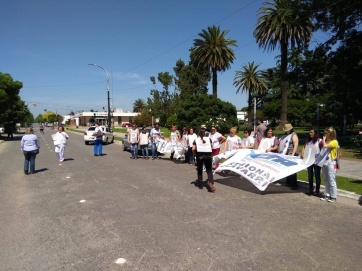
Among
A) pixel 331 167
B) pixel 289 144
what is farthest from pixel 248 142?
pixel 331 167

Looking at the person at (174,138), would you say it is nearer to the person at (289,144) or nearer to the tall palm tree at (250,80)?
the person at (289,144)

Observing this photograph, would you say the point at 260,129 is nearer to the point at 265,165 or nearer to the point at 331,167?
the point at 265,165

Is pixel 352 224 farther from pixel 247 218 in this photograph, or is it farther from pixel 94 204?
pixel 94 204

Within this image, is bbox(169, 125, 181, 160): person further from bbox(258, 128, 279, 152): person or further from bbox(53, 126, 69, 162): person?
bbox(258, 128, 279, 152): person

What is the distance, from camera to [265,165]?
8836mm

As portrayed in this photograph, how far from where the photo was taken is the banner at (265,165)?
8352mm

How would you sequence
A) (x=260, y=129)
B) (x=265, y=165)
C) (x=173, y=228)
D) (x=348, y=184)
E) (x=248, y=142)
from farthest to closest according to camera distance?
(x=260, y=129)
(x=248, y=142)
(x=348, y=184)
(x=265, y=165)
(x=173, y=228)

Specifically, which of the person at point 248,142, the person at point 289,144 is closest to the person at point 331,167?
the person at point 289,144

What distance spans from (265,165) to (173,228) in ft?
13.6

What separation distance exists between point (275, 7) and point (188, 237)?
129ft

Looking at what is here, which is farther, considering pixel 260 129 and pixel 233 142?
pixel 260 129

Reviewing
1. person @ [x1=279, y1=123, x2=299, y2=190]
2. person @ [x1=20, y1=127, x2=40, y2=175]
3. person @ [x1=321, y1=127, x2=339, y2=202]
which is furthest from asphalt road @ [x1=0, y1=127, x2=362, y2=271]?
person @ [x1=20, y1=127, x2=40, y2=175]

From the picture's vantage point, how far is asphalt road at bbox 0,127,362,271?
4371mm

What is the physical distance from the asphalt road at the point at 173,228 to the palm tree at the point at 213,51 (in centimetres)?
3469
